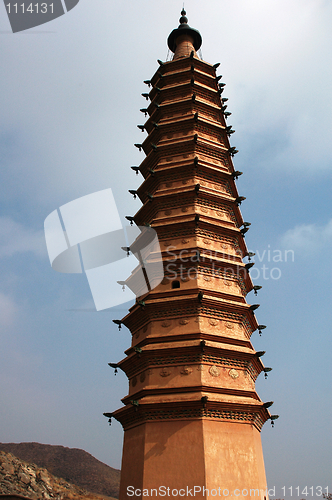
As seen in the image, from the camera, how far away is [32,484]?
28.2m

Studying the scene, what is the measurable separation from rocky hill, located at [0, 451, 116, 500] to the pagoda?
2079 cm

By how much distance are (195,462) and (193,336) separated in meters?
3.48

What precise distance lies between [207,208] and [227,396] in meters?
7.42

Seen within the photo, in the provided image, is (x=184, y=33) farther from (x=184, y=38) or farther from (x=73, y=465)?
(x=73, y=465)

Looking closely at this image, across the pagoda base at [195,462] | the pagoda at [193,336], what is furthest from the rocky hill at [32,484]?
the pagoda base at [195,462]

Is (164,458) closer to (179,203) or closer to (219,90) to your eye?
(179,203)

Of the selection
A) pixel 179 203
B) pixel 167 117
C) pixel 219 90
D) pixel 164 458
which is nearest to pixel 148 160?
pixel 167 117

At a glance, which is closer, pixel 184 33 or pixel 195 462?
pixel 195 462

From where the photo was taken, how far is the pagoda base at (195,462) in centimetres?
975

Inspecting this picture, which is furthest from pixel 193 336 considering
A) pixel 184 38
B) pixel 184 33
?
pixel 184 33

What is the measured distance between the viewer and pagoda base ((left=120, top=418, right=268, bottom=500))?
384 inches
